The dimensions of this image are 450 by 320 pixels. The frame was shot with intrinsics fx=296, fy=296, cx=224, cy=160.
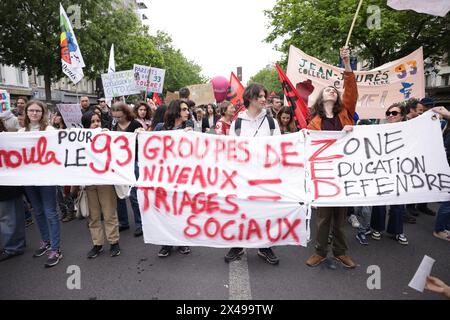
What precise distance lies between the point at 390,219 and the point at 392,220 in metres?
0.04

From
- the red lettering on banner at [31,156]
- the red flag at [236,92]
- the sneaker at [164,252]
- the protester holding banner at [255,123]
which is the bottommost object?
the sneaker at [164,252]

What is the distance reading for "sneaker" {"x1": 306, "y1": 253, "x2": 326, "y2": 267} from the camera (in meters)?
3.39

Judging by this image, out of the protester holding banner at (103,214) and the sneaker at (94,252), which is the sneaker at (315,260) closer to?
the protester holding banner at (103,214)

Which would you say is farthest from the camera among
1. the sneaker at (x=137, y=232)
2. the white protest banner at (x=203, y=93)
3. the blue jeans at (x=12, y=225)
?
the white protest banner at (x=203, y=93)

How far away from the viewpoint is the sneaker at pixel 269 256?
3430 millimetres

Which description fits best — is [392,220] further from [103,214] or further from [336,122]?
[103,214]

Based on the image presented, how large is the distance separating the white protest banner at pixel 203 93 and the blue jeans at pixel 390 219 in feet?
21.9

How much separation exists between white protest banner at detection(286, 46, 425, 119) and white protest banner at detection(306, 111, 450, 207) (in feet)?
9.47

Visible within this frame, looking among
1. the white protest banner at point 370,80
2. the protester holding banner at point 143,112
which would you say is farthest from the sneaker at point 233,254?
the white protest banner at point 370,80

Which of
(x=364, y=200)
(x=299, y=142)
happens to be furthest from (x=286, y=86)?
(x=364, y=200)

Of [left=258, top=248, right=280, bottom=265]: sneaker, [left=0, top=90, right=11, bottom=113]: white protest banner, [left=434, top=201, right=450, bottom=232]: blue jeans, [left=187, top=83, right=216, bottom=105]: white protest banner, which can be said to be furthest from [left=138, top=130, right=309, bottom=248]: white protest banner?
[left=187, top=83, right=216, bottom=105]: white protest banner

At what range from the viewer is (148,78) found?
10367 mm

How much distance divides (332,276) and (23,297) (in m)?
3.15
